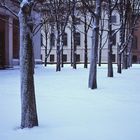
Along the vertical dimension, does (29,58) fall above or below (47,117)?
above

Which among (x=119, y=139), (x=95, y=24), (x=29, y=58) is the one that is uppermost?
(x=95, y=24)

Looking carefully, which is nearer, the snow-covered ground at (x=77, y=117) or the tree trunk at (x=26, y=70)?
the snow-covered ground at (x=77, y=117)

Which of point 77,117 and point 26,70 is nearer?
point 26,70

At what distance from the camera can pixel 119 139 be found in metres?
6.31

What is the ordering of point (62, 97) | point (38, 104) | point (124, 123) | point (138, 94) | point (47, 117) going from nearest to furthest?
point (124, 123) < point (47, 117) < point (38, 104) < point (62, 97) < point (138, 94)

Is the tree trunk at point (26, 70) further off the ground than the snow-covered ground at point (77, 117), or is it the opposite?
the tree trunk at point (26, 70)

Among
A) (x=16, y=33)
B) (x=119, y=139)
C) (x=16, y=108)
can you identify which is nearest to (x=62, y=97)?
(x=16, y=108)

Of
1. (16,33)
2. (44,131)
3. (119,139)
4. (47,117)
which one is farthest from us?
(16,33)

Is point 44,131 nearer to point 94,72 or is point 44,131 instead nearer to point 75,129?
point 75,129

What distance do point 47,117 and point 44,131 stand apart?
51.3 inches

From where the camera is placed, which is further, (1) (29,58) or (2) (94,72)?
(2) (94,72)

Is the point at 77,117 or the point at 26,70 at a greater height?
the point at 26,70

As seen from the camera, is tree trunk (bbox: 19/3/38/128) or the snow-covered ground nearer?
the snow-covered ground

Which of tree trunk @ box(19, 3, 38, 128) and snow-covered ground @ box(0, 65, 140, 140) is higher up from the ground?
tree trunk @ box(19, 3, 38, 128)
